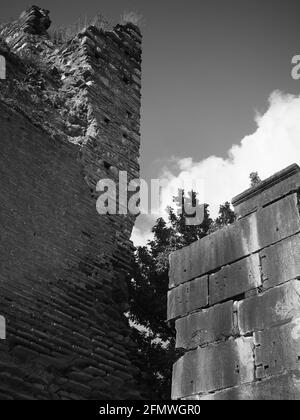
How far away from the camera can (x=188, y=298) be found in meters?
5.68

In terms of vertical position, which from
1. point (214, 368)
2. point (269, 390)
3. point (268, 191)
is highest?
point (268, 191)

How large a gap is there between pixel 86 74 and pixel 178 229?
442cm

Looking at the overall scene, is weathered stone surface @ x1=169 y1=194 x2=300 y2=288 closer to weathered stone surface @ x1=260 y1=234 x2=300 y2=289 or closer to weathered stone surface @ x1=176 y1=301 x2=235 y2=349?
weathered stone surface @ x1=260 y1=234 x2=300 y2=289

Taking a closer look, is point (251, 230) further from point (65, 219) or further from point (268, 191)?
point (65, 219)

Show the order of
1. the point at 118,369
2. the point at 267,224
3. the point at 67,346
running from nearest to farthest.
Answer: the point at 267,224
the point at 67,346
the point at 118,369

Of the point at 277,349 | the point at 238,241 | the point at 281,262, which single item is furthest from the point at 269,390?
the point at 238,241

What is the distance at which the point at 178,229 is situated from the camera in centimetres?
1285

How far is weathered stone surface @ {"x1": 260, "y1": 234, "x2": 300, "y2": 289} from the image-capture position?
16.0 feet

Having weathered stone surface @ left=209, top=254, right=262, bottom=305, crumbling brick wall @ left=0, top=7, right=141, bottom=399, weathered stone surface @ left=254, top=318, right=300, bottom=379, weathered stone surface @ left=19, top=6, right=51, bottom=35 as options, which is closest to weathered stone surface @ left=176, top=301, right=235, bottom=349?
weathered stone surface @ left=209, top=254, right=262, bottom=305

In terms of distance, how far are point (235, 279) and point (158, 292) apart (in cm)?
605

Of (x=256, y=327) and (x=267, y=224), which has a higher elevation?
(x=267, y=224)
